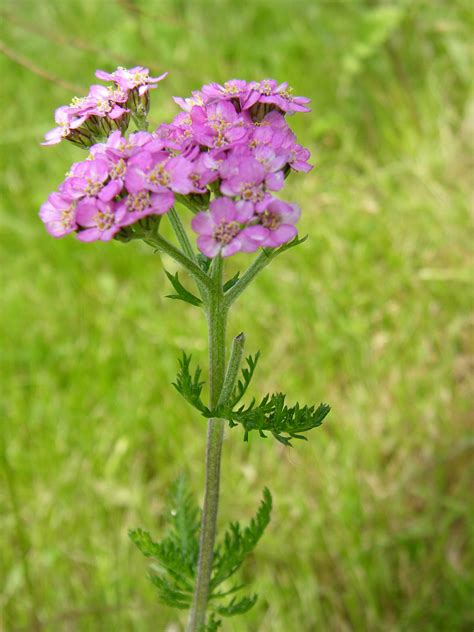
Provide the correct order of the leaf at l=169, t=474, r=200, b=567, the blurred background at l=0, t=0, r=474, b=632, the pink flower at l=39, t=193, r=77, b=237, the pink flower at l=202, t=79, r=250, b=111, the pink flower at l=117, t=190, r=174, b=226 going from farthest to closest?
the blurred background at l=0, t=0, r=474, b=632
the leaf at l=169, t=474, r=200, b=567
the pink flower at l=202, t=79, r=250, b=111
the pink flower at l=39, t=193, r=77, b=237
the pink flower at l=117, t=190, r=174, b=226

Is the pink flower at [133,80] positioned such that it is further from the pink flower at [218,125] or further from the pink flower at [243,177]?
the pink flower at [243,177]

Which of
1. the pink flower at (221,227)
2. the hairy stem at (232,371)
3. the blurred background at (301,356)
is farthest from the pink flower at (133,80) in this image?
the blurred background at (301,356)

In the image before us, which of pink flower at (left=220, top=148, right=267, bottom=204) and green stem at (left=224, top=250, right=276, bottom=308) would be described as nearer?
pink flower at (left=220, top=148, right=267, bottom=204)

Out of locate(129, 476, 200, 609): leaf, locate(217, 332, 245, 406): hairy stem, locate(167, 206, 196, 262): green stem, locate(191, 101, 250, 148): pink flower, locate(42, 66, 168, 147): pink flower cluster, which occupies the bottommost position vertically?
locate(129, 476, 200, 609): leaf

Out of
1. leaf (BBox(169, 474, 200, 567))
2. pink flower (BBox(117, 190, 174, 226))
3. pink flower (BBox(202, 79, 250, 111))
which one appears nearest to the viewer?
pink flower (BBox(117, 190, 174, 226))

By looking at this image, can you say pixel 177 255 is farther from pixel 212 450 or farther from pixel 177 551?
pixel 177 551

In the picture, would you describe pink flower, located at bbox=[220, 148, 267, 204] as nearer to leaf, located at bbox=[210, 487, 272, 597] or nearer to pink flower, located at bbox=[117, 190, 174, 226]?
pink flower, located at bbox=[117, 190, 174, 226]

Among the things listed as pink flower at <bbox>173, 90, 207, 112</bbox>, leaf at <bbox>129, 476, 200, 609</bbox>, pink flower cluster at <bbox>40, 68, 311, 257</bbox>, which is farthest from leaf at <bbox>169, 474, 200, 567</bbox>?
pink flower at <bbox>173, 90, 207, 112</bbox>
